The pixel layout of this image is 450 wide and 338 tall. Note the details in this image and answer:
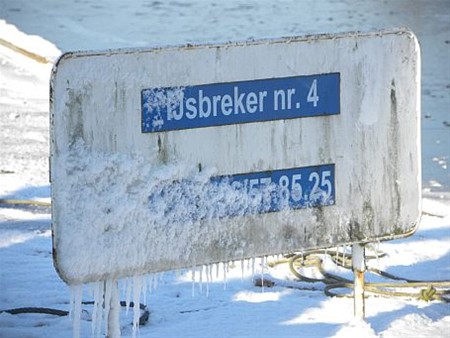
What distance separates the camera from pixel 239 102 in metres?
3.73

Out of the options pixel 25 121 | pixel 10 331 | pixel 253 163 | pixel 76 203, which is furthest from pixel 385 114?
pixel 25 121

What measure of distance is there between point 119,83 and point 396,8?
12.0 metres

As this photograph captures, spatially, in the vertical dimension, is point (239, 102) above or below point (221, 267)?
above

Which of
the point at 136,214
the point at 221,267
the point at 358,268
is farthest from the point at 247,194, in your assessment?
the point at 221,267

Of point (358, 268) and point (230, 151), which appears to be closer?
point (230, 151)

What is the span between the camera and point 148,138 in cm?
360

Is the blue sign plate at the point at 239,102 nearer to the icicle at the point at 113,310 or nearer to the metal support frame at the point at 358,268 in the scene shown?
the icicle at the point at 113,310

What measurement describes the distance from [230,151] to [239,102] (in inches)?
6.9

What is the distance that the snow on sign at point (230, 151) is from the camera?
138 inches

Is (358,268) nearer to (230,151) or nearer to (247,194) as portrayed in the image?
(247,194)

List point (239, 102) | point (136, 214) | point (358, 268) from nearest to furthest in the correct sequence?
point (136, 214) < point (239, 102) < point (358, 268)

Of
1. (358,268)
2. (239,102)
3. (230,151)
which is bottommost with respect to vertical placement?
(358,268)

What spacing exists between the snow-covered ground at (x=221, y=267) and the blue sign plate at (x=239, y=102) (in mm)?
633

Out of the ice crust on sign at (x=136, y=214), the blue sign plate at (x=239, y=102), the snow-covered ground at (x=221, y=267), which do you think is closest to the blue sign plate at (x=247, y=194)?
the ice crust on sign at (x=136, y=214)
